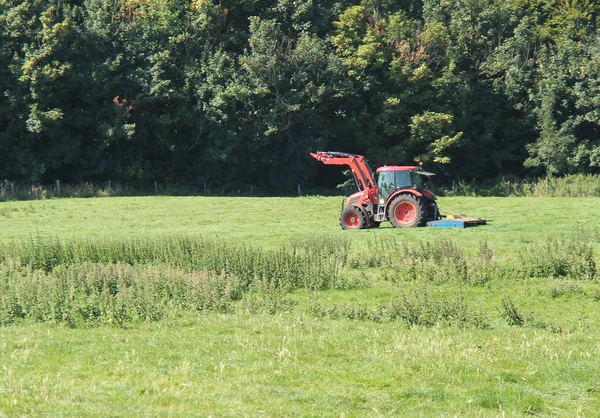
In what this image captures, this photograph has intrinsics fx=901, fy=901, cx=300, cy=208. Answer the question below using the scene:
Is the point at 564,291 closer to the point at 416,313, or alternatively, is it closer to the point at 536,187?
the point at 416,313

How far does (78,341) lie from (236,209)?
31880 mm

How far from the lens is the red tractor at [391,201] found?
33.8 metres

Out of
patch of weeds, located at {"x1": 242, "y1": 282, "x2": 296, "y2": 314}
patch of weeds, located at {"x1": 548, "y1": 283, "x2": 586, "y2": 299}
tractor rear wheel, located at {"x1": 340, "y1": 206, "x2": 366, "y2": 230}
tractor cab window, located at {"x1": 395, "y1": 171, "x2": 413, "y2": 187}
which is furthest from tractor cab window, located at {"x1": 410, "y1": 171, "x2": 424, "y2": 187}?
patch of weeds, located at {"x1": 242, "y1": 282, "x2": 296, "y2": 314}

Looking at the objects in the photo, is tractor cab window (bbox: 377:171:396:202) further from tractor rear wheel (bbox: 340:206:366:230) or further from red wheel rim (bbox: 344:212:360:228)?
red wheel rim (bbox: 344:212:360:228)

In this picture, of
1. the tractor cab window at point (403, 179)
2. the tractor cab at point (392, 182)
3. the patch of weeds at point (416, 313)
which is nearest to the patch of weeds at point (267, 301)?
the patch of weeds at point (416, 313)

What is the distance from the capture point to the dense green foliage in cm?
5628

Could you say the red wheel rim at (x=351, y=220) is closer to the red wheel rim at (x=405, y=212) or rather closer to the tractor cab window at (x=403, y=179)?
the red wheel rim at (x=405, y=212)

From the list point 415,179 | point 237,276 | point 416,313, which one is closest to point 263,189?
point 415,179

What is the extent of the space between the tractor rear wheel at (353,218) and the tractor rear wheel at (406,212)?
135cm

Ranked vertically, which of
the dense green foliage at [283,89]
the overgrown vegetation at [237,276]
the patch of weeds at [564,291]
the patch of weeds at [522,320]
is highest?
the dense green foliage at [283,89]

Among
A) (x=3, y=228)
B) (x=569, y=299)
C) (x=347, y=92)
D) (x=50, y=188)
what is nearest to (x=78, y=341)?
(x=569, y=299)

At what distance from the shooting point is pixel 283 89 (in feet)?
197

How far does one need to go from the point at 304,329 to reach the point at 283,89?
4582 centimetres

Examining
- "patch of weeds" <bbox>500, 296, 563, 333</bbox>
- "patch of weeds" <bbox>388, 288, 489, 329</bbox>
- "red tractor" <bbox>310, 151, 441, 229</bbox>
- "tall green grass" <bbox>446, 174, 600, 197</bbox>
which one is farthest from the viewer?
"tall green grass" <bbox>446, 174, 600, 197</bbox>
